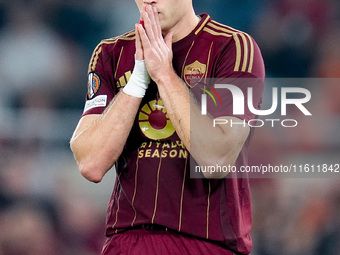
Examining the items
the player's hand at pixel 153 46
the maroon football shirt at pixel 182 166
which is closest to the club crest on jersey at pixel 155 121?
the maroon football shirt at pixel 182 166

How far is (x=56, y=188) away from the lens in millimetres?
4809

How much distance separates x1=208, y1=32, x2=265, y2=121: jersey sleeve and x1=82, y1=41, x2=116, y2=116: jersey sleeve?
18.0 inches

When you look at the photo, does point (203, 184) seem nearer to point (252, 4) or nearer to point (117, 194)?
point (117, 194)

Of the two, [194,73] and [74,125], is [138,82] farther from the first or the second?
[74,125]

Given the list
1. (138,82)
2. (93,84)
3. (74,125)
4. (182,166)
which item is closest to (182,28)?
(138,82)

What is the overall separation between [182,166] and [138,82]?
360 mm

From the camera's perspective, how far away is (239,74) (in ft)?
7.40

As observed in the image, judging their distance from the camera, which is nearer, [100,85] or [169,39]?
[169,39]

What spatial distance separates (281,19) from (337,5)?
523 millimetres

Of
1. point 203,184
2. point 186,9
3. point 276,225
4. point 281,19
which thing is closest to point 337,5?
point 281,19

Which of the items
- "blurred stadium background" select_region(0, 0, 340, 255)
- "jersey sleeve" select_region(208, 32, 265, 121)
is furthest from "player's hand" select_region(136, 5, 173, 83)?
"blurred stadium background" select_region(0, 0, 340, 255)

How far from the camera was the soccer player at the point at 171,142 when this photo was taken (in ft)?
7.14

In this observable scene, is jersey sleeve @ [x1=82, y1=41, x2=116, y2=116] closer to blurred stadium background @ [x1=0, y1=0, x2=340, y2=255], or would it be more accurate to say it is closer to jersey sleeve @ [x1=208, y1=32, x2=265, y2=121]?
jersey sleeve @ [x1=208, y1=32, x2=265, y2=121]

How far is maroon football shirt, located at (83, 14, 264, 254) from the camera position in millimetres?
2193
